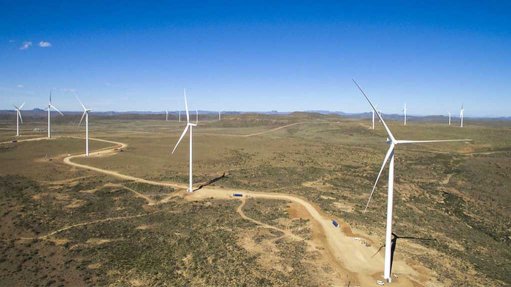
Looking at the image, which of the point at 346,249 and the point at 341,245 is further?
the point at 341,245

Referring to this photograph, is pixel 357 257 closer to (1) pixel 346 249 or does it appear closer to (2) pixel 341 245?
(1) pixel 346 249

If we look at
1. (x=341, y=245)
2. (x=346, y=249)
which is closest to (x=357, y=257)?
(x=346, y=249)

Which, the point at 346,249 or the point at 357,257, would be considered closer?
the point at 357,257

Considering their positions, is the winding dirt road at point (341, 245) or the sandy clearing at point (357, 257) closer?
the sandy clearing at point (357, 257)

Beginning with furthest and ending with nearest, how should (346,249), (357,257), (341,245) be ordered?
1. (341,245)
2. (346,249)
3. (357,257)

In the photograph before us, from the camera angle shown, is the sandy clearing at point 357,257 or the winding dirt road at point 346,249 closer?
the sandy clearing at point 357,257

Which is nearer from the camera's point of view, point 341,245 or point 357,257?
point 357,257

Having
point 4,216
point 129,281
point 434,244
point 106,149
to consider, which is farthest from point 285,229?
point 106,149

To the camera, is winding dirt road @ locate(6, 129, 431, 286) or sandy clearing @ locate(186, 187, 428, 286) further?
winding dirt road @ locate(6, 129, 431, 286)

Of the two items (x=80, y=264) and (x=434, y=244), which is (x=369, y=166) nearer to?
(x=434, y=244)

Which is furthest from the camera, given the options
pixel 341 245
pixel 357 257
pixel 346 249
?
pixel 341 245

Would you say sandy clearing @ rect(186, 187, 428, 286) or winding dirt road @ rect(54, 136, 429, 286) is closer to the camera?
sandy clearing @ rect(186, 187, 428, 286)
